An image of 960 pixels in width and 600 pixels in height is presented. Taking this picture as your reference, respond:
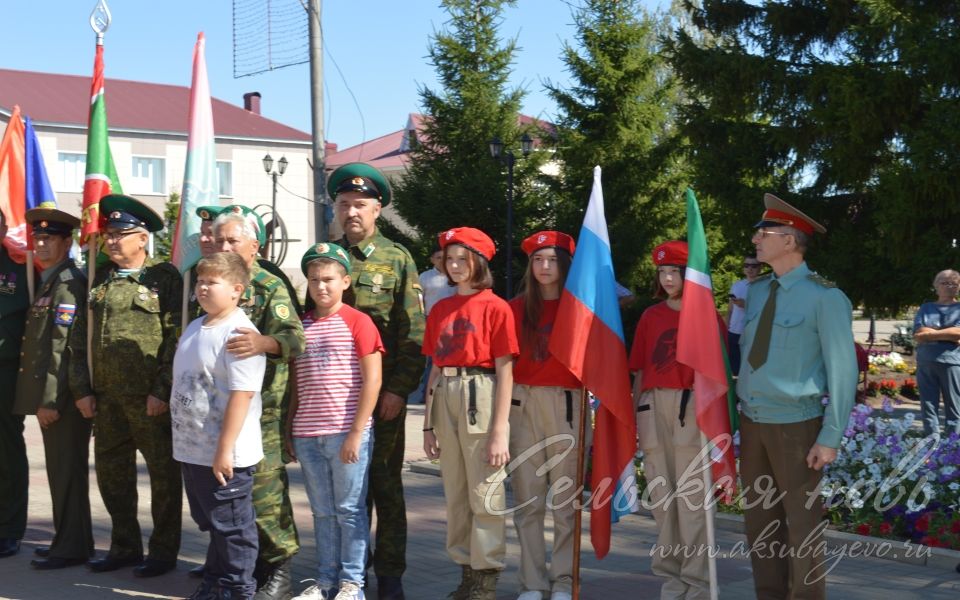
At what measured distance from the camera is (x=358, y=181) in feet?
18.9

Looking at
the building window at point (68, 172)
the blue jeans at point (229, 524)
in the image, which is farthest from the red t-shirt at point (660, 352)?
the building window at point (68, 172)

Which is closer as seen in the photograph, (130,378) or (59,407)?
(130,378)

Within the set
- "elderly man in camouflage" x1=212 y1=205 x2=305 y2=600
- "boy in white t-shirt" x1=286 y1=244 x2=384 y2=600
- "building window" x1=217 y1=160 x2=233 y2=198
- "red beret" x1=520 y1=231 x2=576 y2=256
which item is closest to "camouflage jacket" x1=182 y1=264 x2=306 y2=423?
"elderly man in camouflage" x1=212 y1=205 x2=305 y2=600

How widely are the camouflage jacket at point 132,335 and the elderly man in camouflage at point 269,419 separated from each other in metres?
0.72

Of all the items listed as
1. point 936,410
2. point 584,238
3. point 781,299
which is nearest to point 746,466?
point 781,299

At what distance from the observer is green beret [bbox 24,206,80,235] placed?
651 centimetres

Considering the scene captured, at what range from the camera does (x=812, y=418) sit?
488 cm

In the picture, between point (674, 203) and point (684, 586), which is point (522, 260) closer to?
point (674, 203)

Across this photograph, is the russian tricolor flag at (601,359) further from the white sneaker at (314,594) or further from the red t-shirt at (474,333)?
the white sneaker at (314,594)

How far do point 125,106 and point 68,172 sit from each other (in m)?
4.35

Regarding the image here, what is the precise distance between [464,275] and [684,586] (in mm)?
1922

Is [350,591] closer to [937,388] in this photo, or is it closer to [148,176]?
[937,388]

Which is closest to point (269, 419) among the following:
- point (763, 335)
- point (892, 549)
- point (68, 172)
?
point (763, 335)

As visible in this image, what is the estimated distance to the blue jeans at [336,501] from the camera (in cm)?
530
